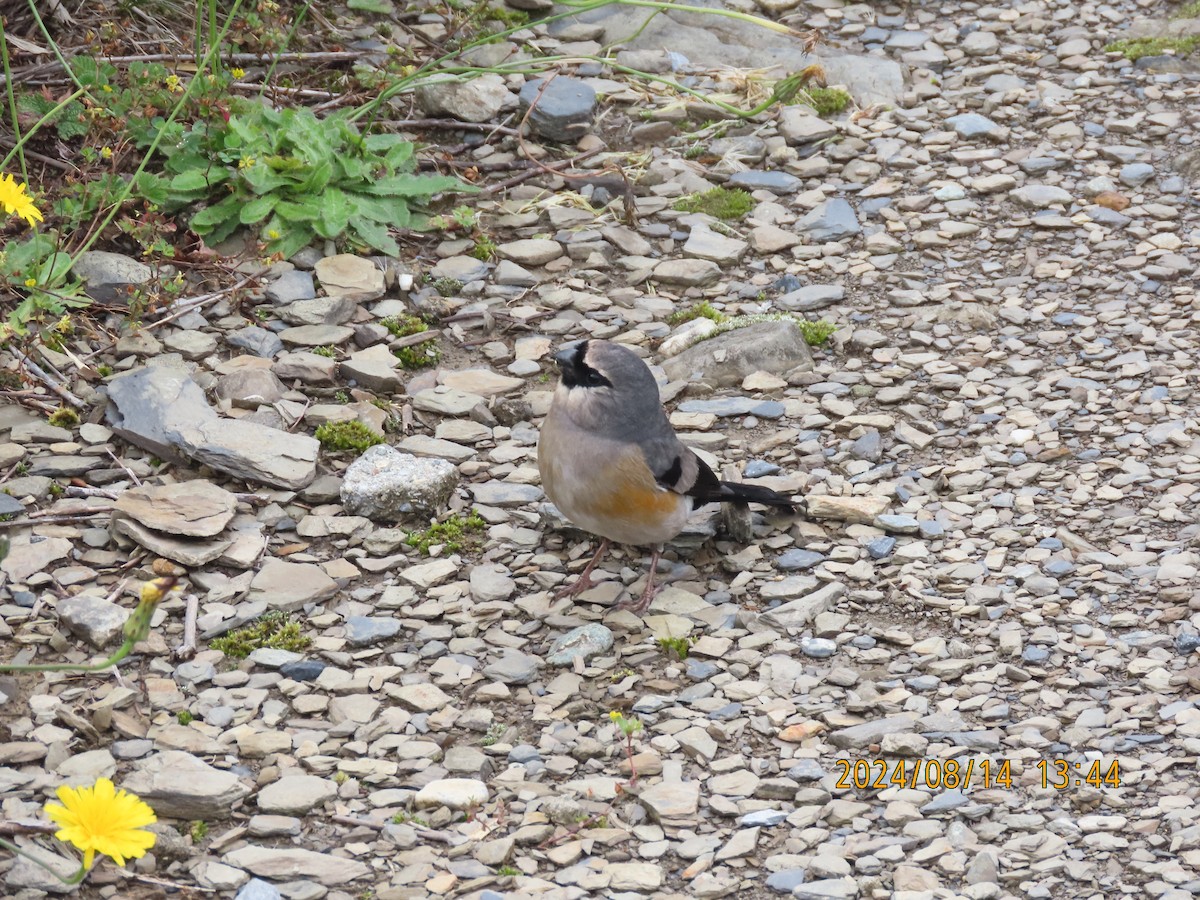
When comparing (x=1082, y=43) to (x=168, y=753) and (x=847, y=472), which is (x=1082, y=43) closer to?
(x=847, y=472)

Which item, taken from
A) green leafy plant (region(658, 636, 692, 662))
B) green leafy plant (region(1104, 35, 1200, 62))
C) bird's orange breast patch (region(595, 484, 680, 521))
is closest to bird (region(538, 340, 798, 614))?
bird's orange breast patch (region(595, 484, 680, 521))

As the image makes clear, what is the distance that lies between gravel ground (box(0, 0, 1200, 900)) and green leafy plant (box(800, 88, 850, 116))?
243 mm

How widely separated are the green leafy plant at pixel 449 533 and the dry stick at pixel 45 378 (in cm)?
163

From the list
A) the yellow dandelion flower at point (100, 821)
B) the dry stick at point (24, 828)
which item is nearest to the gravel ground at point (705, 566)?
the dry stick at point (24, 828)

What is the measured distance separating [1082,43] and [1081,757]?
639 cm

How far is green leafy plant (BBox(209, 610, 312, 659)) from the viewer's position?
4.96 metres

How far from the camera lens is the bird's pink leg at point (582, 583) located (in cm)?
550

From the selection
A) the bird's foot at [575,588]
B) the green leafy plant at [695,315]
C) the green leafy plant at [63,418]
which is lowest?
the bird's foot at [575,588]

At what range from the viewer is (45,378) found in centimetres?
602

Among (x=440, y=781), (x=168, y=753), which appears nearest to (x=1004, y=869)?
(x=440, y=781)

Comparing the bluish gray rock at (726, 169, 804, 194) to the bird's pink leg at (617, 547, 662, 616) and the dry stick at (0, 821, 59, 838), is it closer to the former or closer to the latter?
the bird's pink leg at (617, 547, 662, 616)

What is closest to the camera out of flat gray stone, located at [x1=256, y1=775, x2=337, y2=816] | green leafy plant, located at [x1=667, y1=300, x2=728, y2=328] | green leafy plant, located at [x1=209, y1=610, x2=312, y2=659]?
flat gray stone, located at [x1=256, y1=775, x2=337, y2=816]

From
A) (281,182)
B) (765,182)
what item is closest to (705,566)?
(281,182)

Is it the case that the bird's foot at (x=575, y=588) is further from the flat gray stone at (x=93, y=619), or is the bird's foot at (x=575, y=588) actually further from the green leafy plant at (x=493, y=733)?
the flat gray stone at (x=93, y=619)
